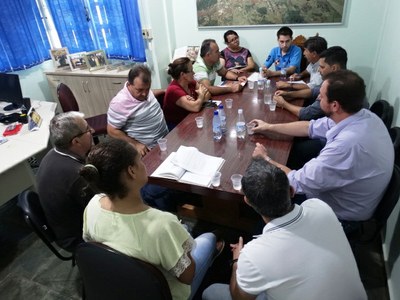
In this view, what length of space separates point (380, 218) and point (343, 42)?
117 inches

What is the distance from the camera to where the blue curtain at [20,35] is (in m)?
3.60

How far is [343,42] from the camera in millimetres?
3529

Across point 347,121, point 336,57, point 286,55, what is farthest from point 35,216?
point 286,55

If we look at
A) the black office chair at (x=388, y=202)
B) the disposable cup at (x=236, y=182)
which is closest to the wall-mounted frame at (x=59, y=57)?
the disposable cup at (x=236, y=182)

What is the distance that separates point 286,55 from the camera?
137 inches

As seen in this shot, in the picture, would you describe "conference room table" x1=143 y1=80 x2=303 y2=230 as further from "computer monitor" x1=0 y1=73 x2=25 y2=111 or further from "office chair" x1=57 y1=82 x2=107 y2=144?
"computer monitor" x1=0 y1=73 x2=25 y2=111

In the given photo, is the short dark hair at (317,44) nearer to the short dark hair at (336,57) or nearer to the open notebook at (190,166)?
the short dark hair at (336,57)

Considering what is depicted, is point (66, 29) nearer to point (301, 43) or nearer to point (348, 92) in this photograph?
point (301, 43)

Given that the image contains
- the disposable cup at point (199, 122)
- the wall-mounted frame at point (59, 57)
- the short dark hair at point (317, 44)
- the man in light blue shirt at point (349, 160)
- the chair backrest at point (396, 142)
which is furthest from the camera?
the wall-mounted frame at point (59, 57)

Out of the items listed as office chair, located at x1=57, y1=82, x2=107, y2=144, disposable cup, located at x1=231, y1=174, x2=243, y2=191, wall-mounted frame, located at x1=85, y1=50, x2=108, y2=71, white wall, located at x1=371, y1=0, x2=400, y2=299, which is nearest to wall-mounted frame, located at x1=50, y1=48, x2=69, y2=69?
wall-mounted frame, located at x1=85, y1=50, x2=108, y2=71

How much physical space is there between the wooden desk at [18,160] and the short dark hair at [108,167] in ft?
4.63

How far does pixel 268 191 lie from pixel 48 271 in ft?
6.05

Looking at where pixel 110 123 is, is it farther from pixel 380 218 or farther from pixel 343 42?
pixel 343 42

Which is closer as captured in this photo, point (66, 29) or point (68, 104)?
point (68, 104)
